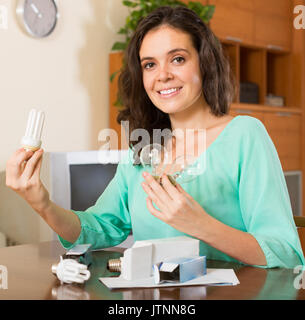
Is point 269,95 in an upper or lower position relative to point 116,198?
upper

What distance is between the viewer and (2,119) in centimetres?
305

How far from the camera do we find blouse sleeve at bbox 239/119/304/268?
3.96 ft

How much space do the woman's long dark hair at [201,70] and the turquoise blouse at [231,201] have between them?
159mm

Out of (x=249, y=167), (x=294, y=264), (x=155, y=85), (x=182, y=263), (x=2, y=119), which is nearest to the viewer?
(x=182, y=263)

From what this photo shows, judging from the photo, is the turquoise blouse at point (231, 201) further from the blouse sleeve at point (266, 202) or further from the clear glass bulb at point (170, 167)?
the clear glass bulb at point (170, 167)

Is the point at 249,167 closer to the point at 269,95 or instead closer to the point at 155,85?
the point at 155,85

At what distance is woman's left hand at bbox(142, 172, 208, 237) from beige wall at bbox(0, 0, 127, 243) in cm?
184

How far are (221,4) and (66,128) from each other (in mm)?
1557

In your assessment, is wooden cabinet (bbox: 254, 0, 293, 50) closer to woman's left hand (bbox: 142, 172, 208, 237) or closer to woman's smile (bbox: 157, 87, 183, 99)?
woman's smile (bbox: 157, 87, 183, 99)

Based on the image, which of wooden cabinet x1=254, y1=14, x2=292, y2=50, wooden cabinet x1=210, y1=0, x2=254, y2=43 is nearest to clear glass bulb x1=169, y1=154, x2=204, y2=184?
wooden cabinet x1=210, y1=0, x2=254, y2=43

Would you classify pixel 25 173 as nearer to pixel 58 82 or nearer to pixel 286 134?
pixel 58 82

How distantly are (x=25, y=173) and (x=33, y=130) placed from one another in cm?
10

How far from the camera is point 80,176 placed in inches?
110

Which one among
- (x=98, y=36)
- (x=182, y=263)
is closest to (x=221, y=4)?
(x=98, y=36)
